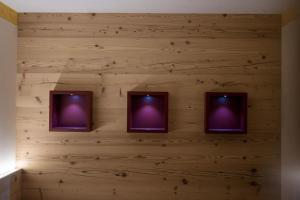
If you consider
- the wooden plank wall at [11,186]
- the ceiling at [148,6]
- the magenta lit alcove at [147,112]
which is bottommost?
the wooden plank wall at [11,186]

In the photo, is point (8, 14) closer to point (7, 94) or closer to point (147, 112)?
point (7, 94)

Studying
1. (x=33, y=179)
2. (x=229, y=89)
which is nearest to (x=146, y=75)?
(x=229, y=89)

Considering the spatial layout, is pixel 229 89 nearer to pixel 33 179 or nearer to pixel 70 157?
pixel 70 157

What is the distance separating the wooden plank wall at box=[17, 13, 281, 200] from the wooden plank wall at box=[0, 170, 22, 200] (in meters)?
0.06

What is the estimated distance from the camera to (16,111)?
2361mm

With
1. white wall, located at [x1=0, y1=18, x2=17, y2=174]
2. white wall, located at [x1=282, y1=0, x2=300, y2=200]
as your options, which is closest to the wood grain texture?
white wall, located at [x1=0, y1=18, x2=17, y2=174]

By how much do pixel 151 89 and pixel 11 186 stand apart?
124 cm

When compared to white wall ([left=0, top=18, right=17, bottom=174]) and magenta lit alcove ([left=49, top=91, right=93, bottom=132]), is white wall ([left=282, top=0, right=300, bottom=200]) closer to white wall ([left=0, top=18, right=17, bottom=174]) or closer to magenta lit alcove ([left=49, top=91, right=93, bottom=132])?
magenta lit alcove ([left=49, top=91, right=93, bottom=132])

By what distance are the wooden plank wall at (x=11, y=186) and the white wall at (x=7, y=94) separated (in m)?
0.08

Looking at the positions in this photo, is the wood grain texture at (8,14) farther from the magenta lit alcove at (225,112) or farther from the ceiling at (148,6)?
the magenta lit alcove at (225,112)

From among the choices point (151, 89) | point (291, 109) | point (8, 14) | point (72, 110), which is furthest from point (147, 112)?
point (8, 14)

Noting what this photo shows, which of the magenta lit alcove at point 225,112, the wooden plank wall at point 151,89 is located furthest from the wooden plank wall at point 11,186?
the magenta lit alcove at point 225,112

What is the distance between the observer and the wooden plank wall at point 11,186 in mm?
2068

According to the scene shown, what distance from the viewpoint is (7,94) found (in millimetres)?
2234
